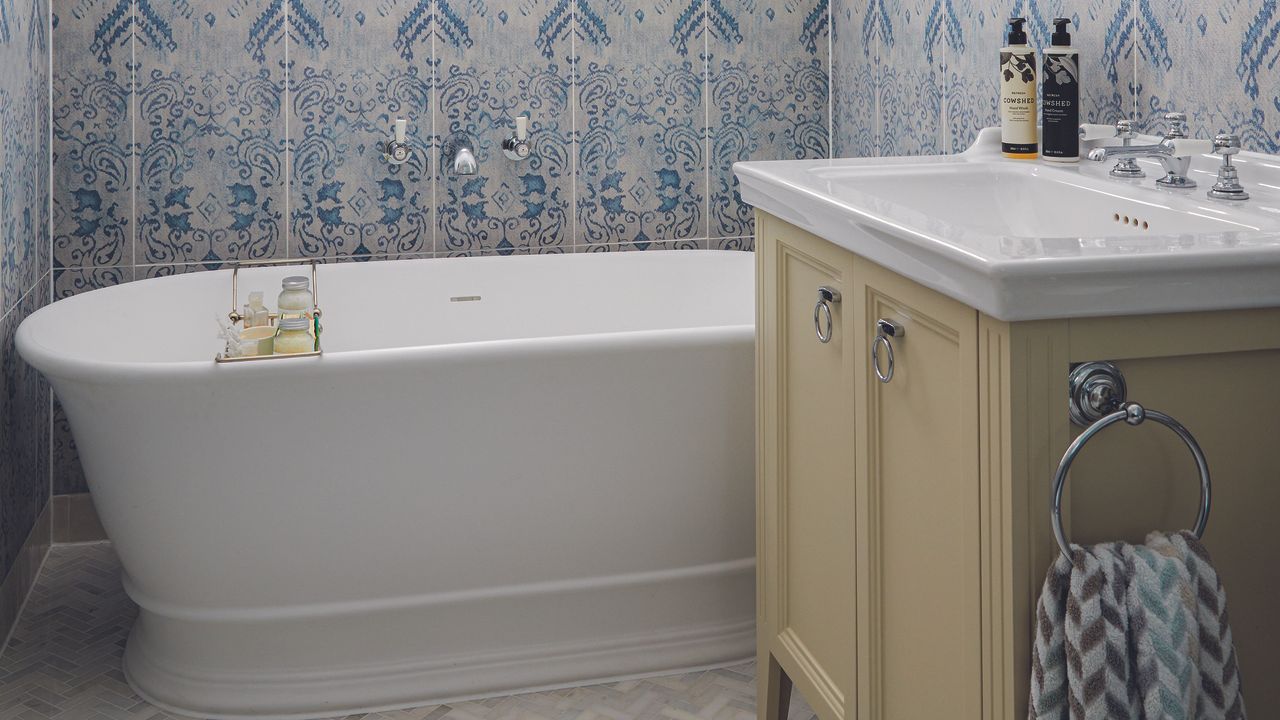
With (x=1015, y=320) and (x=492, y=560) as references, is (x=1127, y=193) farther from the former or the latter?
(x=492, y=560)

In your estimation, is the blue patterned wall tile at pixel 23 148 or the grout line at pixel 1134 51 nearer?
the grout line at pixel 1134 51

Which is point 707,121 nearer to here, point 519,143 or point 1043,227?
point 519,143

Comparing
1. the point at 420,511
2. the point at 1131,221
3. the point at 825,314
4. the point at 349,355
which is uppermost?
the point at 1131,221

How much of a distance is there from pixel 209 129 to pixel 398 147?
1.52 feet

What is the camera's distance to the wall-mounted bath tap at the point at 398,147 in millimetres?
3035

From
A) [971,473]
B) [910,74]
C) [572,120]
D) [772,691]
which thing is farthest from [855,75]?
[971,473]

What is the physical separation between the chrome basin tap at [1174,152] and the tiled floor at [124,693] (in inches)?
44.7

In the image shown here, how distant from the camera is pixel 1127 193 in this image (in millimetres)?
1594

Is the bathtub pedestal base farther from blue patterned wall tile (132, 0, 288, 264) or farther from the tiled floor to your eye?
blue patterned wall tile (132, 0, 288, 264)

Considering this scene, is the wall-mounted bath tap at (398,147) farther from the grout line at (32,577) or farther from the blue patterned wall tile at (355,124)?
the grout line at (32,577)

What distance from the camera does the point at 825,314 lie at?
5.32 feet

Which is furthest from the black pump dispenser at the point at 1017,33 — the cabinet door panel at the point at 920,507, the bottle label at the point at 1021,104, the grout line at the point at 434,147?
the grout line at the point at 434,147

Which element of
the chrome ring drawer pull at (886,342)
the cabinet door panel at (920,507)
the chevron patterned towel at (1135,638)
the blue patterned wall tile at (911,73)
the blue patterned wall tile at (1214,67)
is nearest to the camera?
the chevron patterned towel at (1135,638)

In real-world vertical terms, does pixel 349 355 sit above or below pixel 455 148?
below
